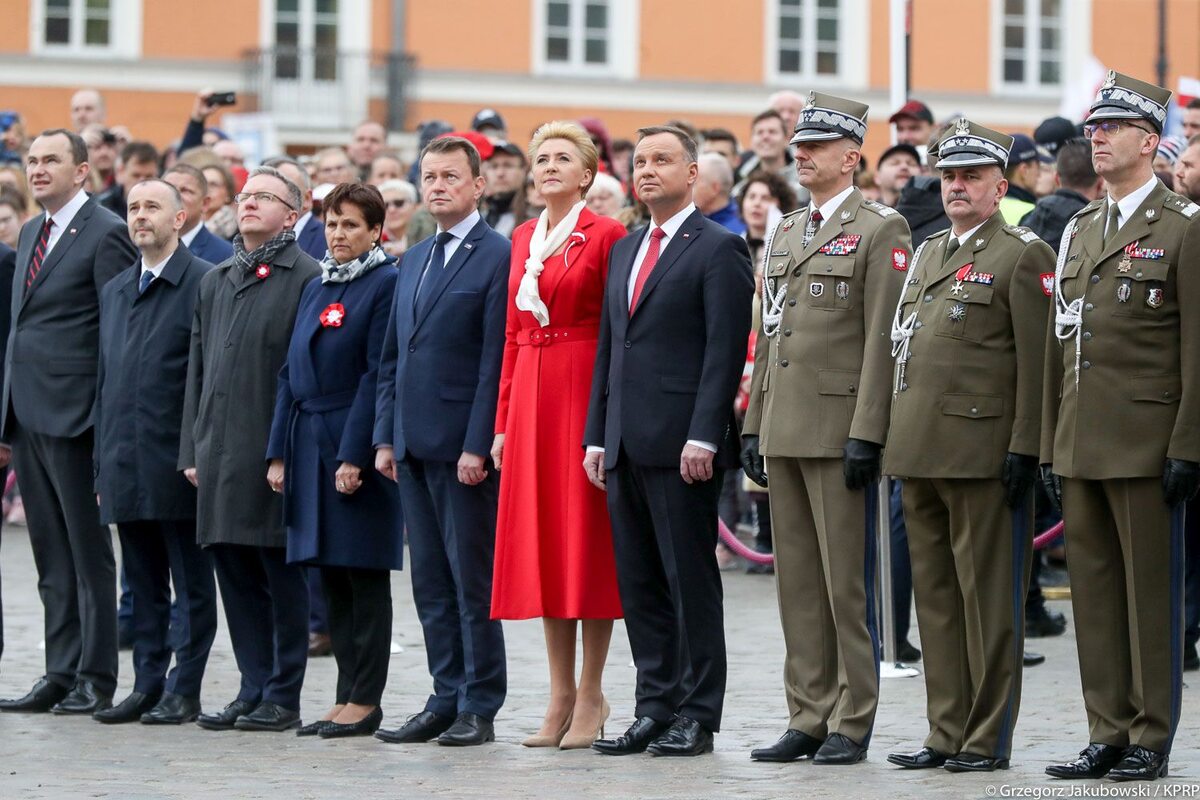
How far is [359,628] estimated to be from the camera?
29.6ft

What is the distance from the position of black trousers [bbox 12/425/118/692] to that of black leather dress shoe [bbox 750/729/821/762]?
10.3 feet

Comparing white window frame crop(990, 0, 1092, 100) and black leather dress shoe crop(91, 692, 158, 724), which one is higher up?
white window frame crop(990, 0, 1092, 100)

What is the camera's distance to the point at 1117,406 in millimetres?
7402

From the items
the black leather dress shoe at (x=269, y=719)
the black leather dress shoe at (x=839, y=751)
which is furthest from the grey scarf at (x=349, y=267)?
the black leather dress shoe at (x=839, y=751)

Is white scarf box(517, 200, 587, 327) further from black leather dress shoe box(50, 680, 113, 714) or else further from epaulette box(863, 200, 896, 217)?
black leather dress shoe box(50, 680, 113, 714)

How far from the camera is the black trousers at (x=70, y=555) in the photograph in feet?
31.7

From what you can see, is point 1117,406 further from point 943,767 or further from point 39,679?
point 39,679

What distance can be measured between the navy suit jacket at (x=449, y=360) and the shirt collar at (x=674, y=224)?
74 cm

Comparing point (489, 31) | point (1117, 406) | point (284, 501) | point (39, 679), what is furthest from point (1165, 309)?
point (489, 31)

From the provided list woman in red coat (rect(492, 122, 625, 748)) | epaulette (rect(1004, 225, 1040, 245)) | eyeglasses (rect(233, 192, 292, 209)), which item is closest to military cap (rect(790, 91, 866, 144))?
epaulette (rect(1004, 225, 1040, 245))

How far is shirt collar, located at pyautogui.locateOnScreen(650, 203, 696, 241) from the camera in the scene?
27.5 feet

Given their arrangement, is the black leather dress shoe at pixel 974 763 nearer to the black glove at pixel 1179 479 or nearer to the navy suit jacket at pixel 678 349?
the black glove at pixel 1179 479

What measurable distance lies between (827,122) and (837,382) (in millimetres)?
927

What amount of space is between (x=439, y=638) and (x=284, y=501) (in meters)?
0.81
